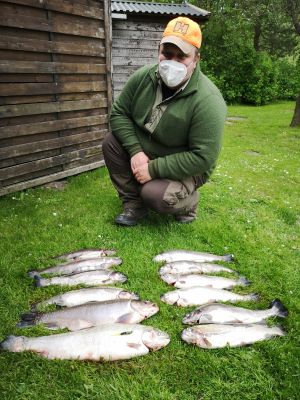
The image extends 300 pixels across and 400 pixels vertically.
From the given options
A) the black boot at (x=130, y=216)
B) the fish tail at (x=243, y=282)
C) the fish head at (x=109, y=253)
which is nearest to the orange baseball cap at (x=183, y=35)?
the black boot at (x=130, y=216)

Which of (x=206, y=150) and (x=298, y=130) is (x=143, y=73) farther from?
(x=298, y=130)

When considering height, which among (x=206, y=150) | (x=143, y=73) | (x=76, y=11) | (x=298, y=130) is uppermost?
(x=76, y=11)

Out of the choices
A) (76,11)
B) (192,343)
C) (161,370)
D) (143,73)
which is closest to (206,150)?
(143,73)

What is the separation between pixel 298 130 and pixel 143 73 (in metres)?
9.56

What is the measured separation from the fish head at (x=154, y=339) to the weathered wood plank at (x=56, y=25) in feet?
13.9

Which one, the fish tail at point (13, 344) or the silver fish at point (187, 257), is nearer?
the fish tail at point (13, 344)

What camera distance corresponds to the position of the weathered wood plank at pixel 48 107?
487cm

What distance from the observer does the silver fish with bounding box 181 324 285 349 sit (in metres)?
2.48

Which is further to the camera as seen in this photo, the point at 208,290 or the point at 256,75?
the point at 256,75

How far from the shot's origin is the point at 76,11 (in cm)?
556

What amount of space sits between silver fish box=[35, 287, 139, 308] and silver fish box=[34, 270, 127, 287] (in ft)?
0.67

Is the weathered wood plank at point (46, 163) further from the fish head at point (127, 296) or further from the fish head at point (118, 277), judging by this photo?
the fish head at point (127, 296)

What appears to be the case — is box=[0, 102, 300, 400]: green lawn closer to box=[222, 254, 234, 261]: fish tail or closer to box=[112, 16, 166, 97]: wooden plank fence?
box=[222, 254, 234, 261]: fish tail

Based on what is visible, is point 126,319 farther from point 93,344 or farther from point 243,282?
point 243,282
